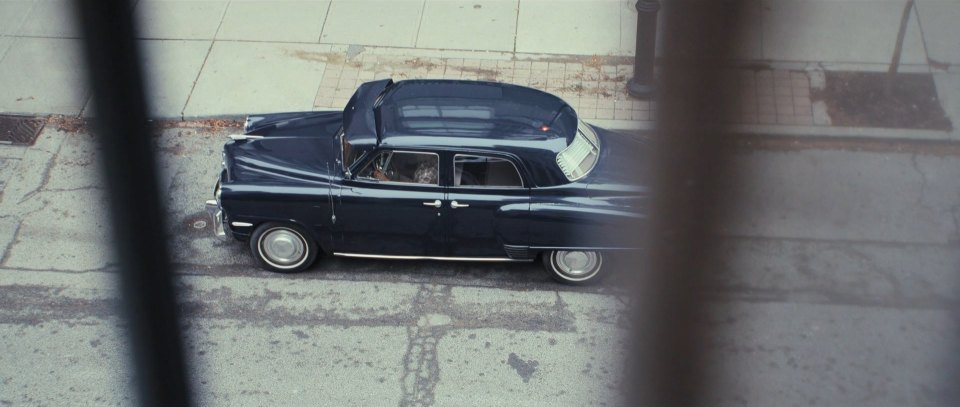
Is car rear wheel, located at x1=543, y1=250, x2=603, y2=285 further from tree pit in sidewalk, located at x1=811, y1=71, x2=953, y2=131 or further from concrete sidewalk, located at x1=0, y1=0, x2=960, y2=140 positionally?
tree pit in sidewalk, located at x1=811, y1=71, x2=953, y2=131

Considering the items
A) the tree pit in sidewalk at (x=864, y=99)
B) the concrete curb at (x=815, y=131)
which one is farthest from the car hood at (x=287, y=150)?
the tree pit in sidewalk at (x=864, y=99)

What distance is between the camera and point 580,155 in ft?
21.7

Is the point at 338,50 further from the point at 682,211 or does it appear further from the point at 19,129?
the point at 682,211

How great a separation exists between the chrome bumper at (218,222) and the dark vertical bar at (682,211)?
5746 mm

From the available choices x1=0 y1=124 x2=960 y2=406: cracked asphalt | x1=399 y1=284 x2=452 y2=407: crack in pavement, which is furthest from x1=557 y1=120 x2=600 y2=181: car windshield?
x1=399 y1=284 x2=452 y2=407: crack in pavement

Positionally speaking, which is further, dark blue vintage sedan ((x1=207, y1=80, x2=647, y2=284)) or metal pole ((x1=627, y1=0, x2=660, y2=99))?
dark blue vintage sedan ((x1=207, y1=80, x2=647, y2=284))

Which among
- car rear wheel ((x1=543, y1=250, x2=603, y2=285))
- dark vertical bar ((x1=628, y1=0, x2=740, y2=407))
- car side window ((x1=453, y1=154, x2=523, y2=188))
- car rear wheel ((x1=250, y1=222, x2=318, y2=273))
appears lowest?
dark vertical bar ((x1=628, y1=0, x2=740, y2=407))

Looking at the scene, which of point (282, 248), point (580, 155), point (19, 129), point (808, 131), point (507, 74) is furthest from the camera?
point (507, 74)

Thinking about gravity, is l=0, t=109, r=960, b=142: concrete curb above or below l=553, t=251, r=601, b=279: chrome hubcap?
below

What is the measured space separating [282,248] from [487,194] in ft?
4.63

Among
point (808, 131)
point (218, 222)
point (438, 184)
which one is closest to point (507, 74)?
point (438, 184)

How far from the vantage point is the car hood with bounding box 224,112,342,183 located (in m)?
6.62

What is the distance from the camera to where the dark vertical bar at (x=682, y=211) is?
1.09 metres

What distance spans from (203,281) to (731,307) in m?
6.04
